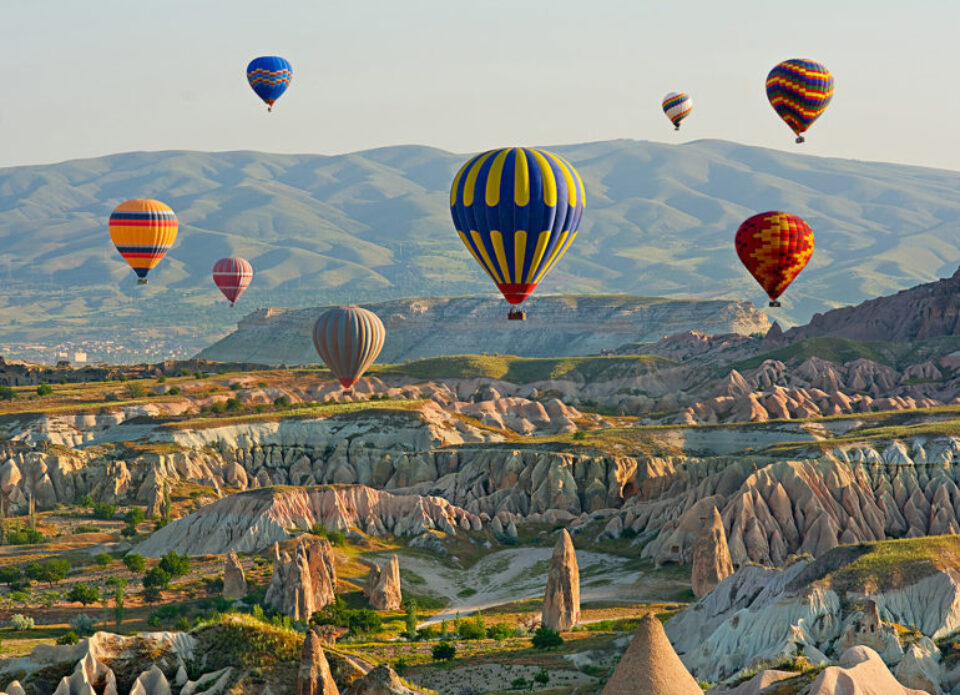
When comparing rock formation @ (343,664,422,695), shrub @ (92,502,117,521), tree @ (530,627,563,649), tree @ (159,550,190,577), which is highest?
rock formation @ (343,664,422,695)

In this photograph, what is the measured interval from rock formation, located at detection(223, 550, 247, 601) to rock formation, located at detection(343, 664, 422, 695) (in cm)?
5801

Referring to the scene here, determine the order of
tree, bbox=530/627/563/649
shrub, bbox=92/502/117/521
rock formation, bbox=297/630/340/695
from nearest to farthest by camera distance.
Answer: rock formation, bbox=297/630/340/695, tree, bbox=530/627/563/649, shrub, bbox=92/502/117/521

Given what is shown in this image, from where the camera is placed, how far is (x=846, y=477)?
125m

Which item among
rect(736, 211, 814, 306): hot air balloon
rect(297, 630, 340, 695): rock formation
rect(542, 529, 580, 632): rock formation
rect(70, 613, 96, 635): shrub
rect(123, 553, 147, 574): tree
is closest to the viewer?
rect(297, 630, 340, 695): rock formation

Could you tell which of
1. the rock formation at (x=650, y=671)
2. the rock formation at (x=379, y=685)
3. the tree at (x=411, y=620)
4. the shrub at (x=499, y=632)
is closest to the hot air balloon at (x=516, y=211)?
the shrub at (x=499, y=632)

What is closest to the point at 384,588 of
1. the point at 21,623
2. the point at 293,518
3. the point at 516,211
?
the point at 293,518

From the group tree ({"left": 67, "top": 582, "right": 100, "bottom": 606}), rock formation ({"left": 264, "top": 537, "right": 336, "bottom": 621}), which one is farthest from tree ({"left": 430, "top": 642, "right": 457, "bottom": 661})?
Result: tree ({"left": 67, "top": 582, "right": 100, "bottom": 606})

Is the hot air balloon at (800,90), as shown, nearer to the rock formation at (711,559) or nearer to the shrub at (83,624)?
the rock formation at (711,559)

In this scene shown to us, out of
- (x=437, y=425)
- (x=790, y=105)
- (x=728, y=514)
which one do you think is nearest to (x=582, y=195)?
(x=728, y=514)

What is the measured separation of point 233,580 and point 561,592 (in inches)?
961

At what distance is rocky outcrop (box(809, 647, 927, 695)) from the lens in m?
55.0

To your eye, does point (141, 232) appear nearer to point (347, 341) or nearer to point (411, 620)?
point (347, 341)

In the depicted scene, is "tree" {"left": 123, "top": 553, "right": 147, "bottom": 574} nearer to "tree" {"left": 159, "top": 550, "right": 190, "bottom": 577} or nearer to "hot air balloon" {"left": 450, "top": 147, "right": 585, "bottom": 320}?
"tree" {"left": 159, "top": 550, "right": 190, "bottom": 577}

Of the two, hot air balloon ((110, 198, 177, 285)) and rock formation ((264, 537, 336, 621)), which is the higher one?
hot air balloon ((110, 198, 177, 285))
